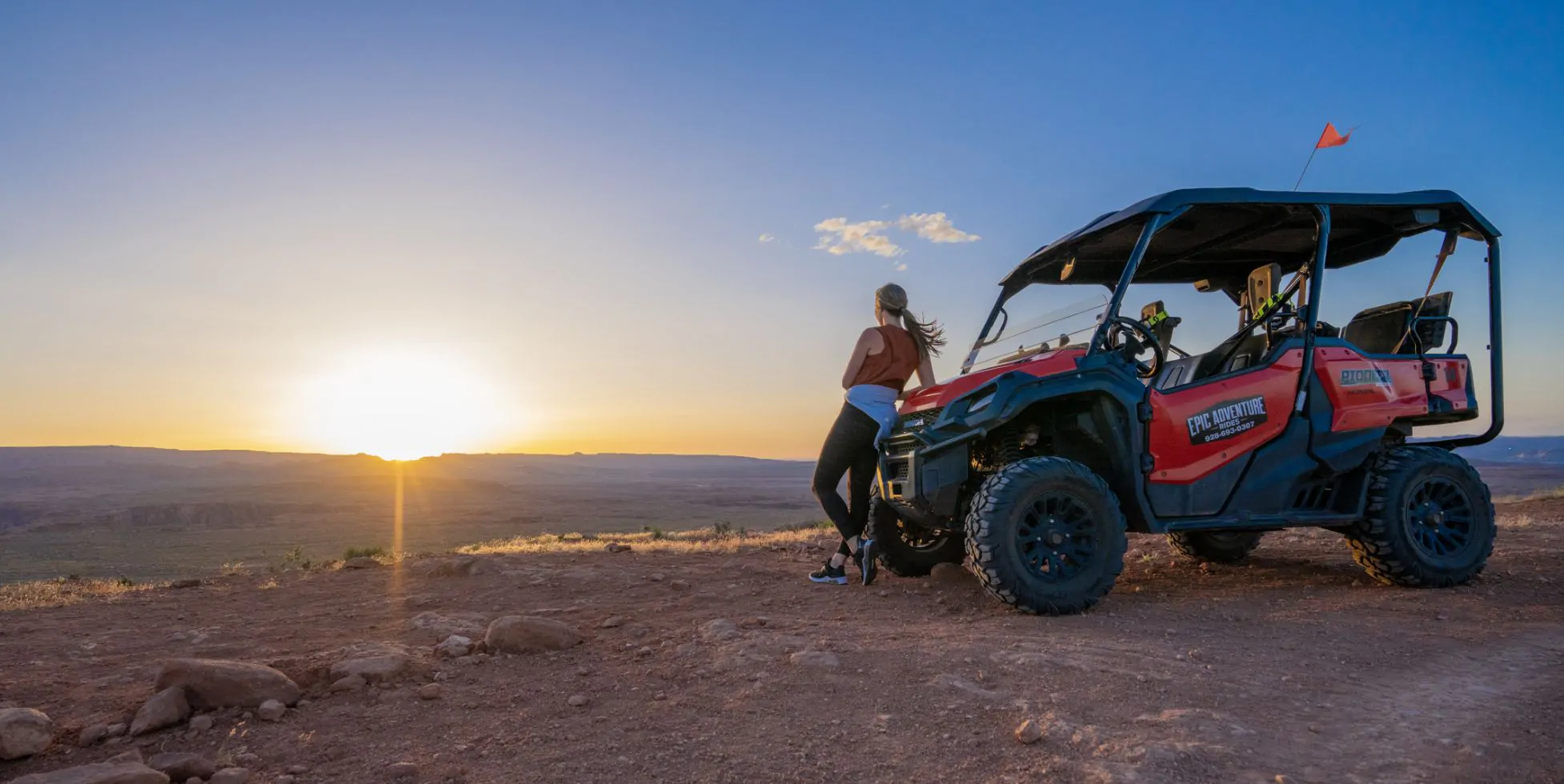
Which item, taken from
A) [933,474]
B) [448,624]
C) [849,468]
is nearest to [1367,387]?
[933,474]

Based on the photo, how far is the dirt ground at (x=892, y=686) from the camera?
2.91 meters

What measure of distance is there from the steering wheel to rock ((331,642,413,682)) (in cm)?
478

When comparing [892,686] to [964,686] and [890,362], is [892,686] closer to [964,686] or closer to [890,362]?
[964,686]

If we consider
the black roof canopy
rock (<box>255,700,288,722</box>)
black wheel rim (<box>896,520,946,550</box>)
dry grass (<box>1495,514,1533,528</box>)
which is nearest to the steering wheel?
the black roof canopy

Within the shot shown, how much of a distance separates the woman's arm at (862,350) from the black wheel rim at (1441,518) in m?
4.02

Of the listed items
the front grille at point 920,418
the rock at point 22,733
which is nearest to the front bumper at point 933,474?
the front grille at point 920,418

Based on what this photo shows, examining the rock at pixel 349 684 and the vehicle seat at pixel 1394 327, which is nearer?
the rock at pixel 349 684

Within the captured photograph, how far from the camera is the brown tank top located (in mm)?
6449

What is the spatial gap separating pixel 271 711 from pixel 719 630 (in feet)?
7.05

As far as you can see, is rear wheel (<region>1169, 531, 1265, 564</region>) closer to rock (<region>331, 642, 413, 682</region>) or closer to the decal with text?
the decal with text

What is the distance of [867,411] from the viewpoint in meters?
6.36

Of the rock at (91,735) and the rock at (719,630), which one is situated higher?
the rock at (719,630)

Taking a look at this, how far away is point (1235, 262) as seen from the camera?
8.01 m

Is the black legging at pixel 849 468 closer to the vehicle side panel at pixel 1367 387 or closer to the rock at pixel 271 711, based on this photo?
the vehicle side panel at pixel 1367 387
